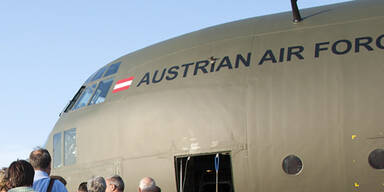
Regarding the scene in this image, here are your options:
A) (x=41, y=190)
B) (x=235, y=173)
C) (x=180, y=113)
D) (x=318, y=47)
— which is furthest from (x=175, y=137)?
(x=41, y=190)

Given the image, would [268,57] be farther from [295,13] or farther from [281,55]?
[295,13]

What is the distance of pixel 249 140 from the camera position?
8.54 m

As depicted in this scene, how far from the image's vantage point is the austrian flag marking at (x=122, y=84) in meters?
10.5

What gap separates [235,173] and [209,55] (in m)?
2.48

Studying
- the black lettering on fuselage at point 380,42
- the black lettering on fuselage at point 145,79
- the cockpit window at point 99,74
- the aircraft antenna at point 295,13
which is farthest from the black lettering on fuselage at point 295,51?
the cockpit window at point 99,74

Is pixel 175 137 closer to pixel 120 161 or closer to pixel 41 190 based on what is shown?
pixel 120 161

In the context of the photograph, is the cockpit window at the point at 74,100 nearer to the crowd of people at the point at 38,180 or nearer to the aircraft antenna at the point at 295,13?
the aircraft antenna at the point at 295,13

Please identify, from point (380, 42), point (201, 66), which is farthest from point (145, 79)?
point (380, 42)

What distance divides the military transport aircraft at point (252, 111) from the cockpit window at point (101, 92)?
2.7 inches

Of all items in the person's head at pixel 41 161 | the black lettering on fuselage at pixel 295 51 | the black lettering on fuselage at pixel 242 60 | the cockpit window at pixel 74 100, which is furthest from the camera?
the cockpit window at pixel 74 100

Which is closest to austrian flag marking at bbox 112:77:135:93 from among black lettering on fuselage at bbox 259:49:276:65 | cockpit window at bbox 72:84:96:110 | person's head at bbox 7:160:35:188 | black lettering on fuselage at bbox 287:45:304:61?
cockpit window at bbox 72:84:96:110

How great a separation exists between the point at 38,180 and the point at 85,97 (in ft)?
20.7

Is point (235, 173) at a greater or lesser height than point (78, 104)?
lesser

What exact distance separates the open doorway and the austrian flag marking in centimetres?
219
